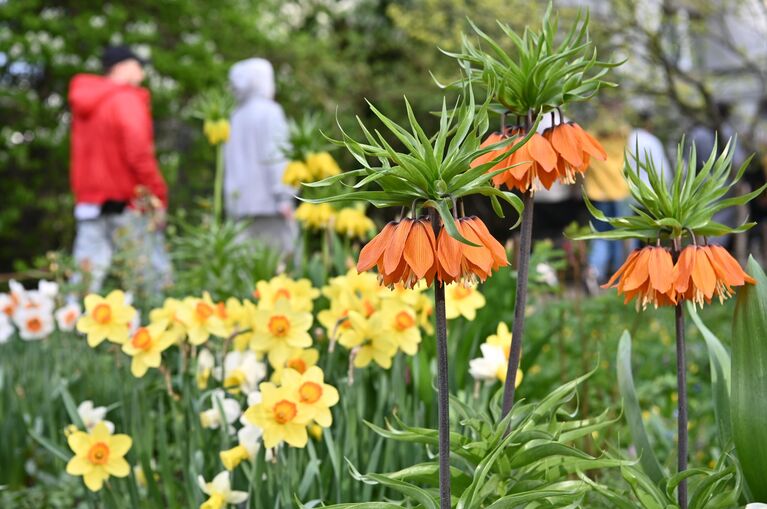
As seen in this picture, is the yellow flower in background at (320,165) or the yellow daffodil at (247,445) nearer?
the yellow daffodil at (247,445)

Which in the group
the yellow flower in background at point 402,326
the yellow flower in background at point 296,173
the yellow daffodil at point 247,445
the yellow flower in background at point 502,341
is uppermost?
the yellow flower in background at point 296,173

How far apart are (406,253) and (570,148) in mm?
478

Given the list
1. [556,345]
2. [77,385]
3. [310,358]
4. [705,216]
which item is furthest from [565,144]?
[556,345]

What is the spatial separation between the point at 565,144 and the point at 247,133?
445cm

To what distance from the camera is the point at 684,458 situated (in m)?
1.65

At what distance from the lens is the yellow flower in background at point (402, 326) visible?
224 centimetres

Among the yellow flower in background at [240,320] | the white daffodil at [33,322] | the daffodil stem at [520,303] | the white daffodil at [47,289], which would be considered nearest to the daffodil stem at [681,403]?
the daffodil stem at [520,303]

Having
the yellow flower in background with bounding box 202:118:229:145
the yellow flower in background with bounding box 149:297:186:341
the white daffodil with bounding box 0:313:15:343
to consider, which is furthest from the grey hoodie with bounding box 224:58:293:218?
the yellow flower in background with bounding box 149:297:186:341

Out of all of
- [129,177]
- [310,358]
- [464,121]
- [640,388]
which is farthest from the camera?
[129,177]

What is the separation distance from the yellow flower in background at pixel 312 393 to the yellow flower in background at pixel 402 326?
1.38 ft

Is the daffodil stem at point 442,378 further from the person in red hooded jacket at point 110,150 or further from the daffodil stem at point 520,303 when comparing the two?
the person in red hooded jacket at point 110,150

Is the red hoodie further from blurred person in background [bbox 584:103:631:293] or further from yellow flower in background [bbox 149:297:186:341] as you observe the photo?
blurred person in background [bbox 584:103:631:293]

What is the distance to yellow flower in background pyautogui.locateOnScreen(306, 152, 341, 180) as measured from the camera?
359 cm

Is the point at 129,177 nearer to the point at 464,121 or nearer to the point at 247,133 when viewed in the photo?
the point at 247,133
